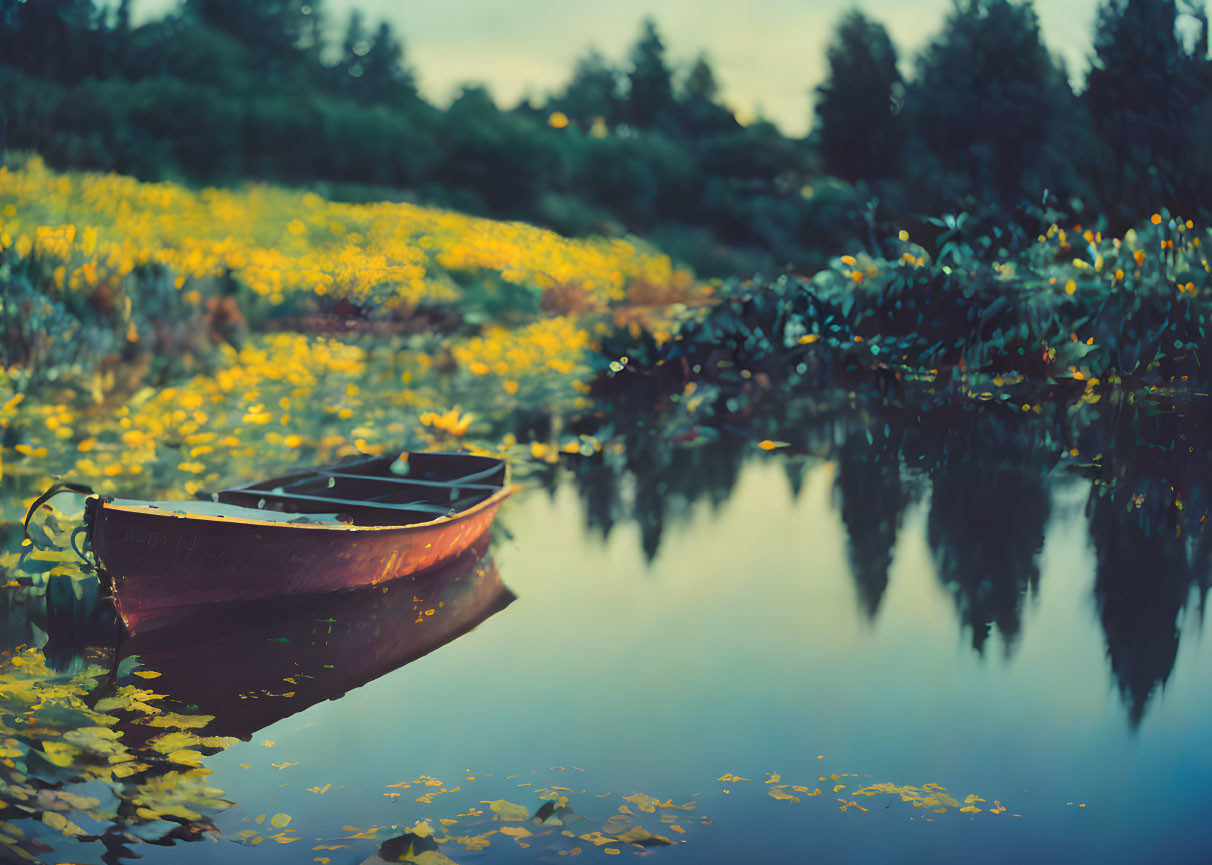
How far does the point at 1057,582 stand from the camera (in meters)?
7.84

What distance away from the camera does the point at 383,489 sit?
8633 millimetres

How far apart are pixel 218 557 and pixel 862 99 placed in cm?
1893

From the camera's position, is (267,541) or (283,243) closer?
(267,541)

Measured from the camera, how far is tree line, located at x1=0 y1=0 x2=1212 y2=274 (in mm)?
15758

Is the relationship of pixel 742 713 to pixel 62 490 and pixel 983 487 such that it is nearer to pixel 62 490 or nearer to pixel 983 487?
pixel 62 490

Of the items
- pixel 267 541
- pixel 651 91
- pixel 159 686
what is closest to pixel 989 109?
pixel 651 91

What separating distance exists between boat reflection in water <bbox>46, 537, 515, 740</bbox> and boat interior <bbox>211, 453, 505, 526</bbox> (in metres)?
0.62

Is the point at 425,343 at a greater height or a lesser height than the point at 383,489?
greater

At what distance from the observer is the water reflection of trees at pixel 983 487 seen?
750 centimetres

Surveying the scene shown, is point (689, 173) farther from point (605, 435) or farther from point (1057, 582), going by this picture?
point (1057, 582)

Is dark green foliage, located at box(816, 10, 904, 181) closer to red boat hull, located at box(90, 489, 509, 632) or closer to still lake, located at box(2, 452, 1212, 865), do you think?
still lake, located at box(2, 452, 1212, 865)

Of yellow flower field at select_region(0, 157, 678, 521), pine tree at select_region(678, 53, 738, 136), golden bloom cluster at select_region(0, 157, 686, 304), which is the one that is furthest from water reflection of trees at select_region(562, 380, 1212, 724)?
pine tree at select_region(678, 53, 738, 136)

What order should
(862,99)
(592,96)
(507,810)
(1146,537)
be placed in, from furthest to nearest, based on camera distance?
1. (592,96)
2. (862,99)
3. (1146,537)
4. (507,810)

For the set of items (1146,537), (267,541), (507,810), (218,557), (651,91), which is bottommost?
(507,810)
